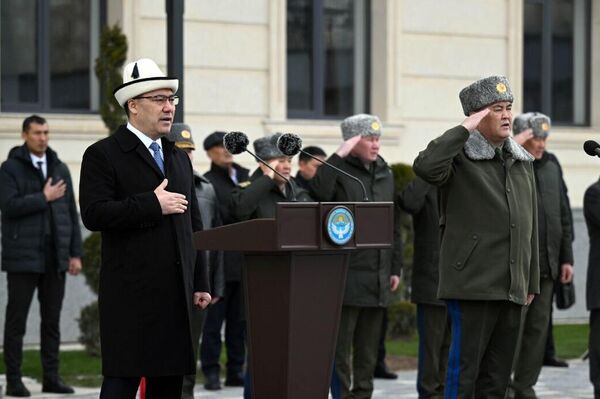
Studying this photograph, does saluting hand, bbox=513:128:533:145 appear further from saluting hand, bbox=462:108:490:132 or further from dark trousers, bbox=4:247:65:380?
dark trousers, bbox=4:247:65:380

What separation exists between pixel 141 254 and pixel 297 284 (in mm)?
974

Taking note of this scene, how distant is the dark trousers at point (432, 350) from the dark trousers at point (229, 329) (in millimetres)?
2089

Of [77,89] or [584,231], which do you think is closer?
[77,89]

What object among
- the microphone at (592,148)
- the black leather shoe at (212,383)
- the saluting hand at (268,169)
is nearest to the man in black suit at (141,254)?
the microphone at (592,148)

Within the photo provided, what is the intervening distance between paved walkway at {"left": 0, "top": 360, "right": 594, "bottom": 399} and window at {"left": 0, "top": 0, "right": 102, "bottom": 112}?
3668 mm

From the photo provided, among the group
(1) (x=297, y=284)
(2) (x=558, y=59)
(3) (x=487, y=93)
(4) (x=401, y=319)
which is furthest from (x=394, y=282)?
(2) (x=558, y=59)

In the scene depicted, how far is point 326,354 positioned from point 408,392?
4.34 meters

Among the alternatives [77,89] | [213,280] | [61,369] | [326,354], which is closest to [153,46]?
[77,89]

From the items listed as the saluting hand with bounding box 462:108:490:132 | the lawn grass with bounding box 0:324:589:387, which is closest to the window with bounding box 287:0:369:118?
the lawn grass with bounding box 0:324:589:387

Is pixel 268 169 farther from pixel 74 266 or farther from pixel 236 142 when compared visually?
pixel 236 142

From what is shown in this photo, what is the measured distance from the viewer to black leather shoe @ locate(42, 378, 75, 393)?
39.6 feet

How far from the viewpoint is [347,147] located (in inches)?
423

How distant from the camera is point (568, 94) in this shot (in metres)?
20.1

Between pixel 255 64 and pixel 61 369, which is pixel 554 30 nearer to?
pixel 255 64
